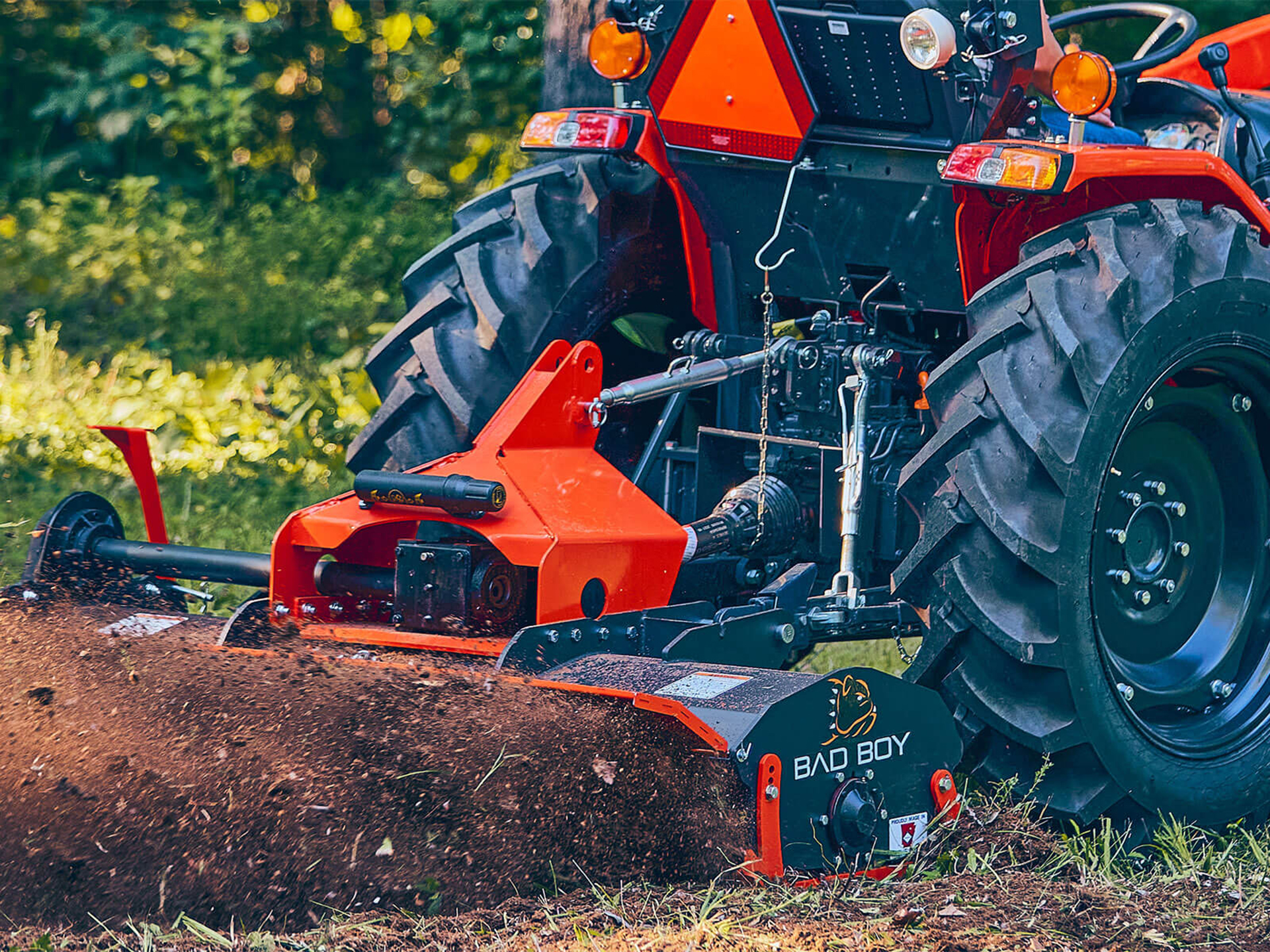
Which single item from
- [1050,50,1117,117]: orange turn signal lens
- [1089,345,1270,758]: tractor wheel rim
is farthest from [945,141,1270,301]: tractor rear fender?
[1089,345,1270,758]: tractor wheel rim

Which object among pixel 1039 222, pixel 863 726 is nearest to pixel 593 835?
pixel 863 726

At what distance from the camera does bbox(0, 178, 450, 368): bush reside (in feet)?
28.8

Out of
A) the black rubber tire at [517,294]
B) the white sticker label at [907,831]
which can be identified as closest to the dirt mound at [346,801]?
the white sticker label at [907,831]

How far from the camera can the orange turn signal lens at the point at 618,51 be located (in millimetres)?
3871

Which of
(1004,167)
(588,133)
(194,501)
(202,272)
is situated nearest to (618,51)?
(588,133)

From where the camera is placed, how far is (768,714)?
293cm

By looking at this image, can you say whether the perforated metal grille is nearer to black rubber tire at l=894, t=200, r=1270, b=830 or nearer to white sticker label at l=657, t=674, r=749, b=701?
black rubber tire at l=894, t=200, r=1270, b=830

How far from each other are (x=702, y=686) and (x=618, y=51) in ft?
5.52

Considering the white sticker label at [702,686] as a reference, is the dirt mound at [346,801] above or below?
below

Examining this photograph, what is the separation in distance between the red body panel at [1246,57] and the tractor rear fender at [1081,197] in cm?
167

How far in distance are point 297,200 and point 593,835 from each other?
26.4 feet

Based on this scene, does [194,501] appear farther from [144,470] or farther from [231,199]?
[231,199]

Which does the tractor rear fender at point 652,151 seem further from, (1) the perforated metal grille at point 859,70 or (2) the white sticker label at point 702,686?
(2) the white sticker label at point 702,686

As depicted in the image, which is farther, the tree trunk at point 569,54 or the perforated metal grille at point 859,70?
the tree trunk at point 569,54
